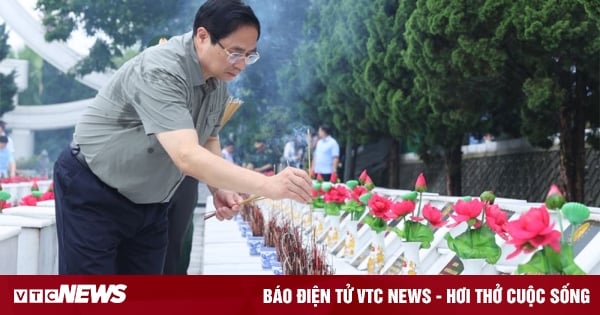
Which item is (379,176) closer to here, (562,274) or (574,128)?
(574,128)

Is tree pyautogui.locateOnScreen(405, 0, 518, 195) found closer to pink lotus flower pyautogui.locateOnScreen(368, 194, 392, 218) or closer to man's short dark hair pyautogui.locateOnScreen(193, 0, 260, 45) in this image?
pink lotus flower pyautogui.locateOnScreen(368, 194, 392, 218)

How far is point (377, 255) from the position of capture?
3811mm

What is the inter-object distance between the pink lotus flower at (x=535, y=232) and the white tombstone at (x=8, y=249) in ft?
4.47

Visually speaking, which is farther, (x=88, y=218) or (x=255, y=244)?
(x=255, y=244)

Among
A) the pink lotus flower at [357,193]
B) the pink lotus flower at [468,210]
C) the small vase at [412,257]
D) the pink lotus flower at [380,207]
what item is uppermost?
the pink lotus flower at [357,193]

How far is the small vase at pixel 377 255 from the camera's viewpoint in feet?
Result: 12.3

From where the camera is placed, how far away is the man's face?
2.11 meters

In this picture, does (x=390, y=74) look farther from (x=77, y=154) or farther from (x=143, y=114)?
(x=143, y=114)

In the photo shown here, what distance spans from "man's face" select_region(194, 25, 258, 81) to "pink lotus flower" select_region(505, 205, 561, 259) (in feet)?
2.57

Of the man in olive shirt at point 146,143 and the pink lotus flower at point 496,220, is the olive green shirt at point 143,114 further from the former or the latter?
the pink lotus flower at point 496,220

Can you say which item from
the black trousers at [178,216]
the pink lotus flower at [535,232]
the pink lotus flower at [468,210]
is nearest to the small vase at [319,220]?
the black trousers at [178,216]

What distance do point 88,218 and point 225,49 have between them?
588 millimetres

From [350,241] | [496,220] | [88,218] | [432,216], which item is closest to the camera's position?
[88,218]

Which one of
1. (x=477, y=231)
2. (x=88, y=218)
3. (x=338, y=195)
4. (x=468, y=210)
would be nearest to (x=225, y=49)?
(x=88, y=218)
